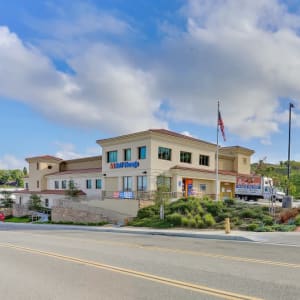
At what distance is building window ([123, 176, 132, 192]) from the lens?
40553 millimetres

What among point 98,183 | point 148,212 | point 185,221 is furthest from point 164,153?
point 185,221

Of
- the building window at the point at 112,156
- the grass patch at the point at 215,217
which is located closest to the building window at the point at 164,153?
the building window at the point at 112,156

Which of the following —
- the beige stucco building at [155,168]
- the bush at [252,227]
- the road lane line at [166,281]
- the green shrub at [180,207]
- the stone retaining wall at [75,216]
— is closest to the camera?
the road lane line at [166,281]

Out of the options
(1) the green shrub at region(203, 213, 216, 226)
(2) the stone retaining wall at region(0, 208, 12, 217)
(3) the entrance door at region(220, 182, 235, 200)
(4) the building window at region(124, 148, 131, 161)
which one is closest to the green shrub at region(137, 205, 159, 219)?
(1) the green shrub at region(203, 213, 216, 226)

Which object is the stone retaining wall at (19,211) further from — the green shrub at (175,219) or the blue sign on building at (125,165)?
the green shrub at (175,219)

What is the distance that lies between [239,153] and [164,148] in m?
17.9

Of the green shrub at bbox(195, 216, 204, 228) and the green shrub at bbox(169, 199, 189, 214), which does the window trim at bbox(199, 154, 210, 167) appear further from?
the green shrub at bbox(195, 216, 204, 228)

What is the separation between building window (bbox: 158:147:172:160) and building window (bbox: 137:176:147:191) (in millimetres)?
3010

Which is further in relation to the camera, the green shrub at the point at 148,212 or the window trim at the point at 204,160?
the window trim at the point at 204,160

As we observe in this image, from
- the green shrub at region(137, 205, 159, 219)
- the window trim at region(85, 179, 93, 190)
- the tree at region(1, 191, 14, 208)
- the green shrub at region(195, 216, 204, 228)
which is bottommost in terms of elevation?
the tree at region(1, 191, 14, 208)

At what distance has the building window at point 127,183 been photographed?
4055 cm

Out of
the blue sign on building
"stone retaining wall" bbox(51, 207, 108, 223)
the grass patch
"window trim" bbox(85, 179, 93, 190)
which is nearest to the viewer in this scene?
the grass patch

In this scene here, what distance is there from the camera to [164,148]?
39.9m

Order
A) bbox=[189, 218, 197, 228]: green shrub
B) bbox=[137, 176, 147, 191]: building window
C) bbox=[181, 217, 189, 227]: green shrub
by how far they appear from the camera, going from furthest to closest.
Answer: bbox=[137, 176, 147, 191]: building window
bbox=[181, 217, 189, 227]: green shrub
bbox=[189, 218, 197, 228]: green shrub
